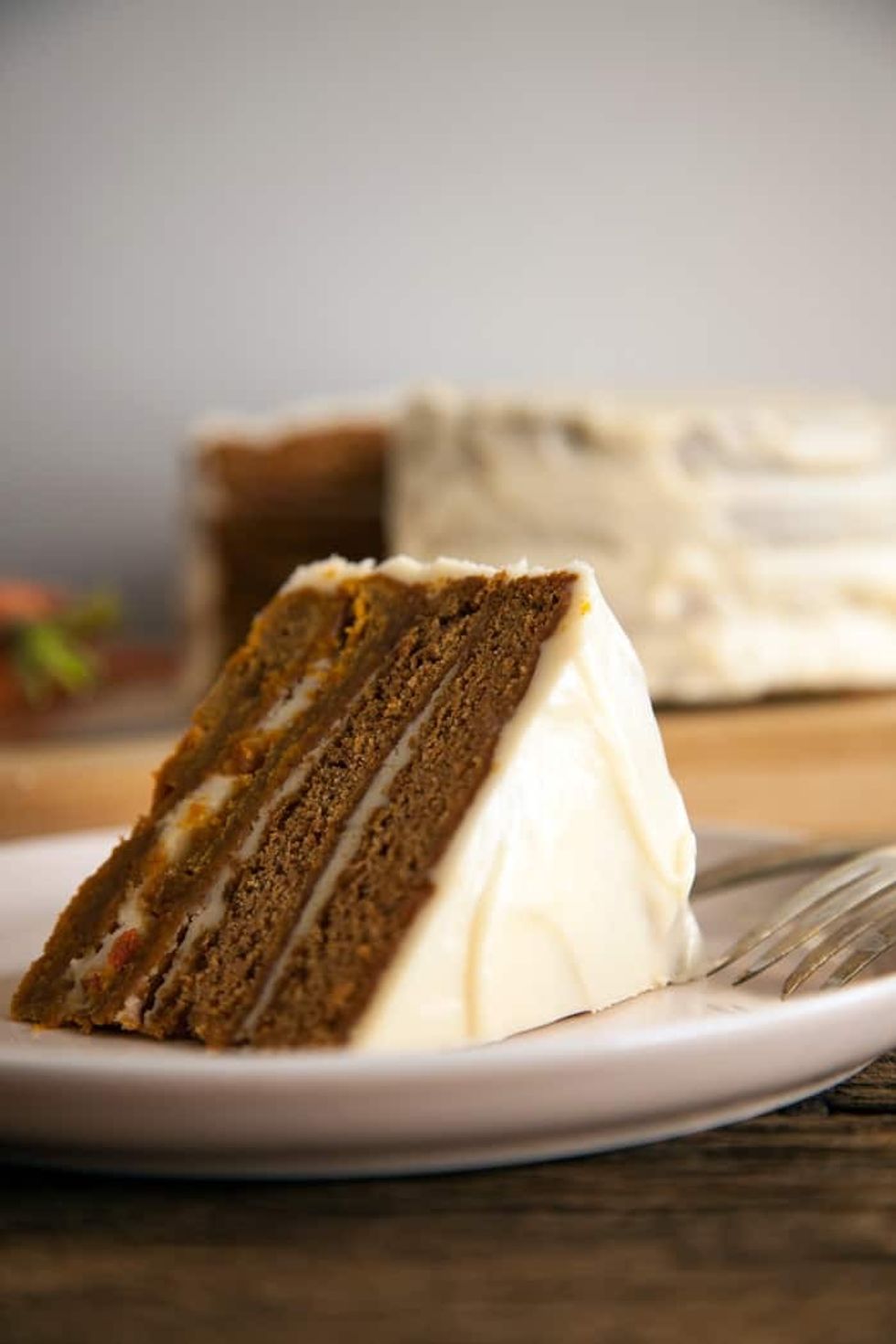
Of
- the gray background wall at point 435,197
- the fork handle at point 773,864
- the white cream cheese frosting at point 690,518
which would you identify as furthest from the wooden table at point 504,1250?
the gray background wall at point 435,197

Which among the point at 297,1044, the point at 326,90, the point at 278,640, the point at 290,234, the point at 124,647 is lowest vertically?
the point at 124,647

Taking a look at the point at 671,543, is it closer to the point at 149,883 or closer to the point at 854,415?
the point at 854,415

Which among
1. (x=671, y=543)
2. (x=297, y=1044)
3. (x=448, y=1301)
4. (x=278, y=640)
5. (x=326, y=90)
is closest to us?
(x=448, y=1301)

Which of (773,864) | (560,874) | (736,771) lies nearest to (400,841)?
(560,874)

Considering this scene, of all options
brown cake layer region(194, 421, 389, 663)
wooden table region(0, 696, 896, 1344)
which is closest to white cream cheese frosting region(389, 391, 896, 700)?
brown cake layer region(194, 421, 389, 663)

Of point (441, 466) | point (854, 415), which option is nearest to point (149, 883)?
point (441, 466)

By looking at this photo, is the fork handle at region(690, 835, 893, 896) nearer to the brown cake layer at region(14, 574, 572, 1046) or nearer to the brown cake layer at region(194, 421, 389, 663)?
the brown cake layer at region(14, 574, 572, 1046)

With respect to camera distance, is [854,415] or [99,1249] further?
[854,415]
